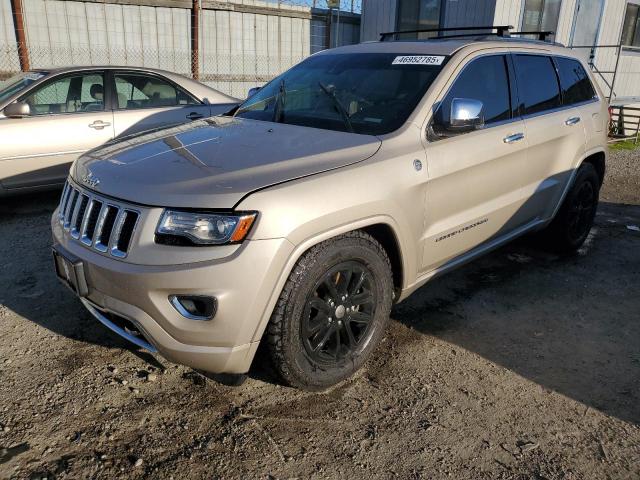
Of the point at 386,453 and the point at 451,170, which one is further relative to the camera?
the point at 451,170

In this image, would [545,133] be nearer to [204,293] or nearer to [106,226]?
[204,293]

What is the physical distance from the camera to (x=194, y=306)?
244cm

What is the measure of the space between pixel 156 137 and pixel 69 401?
1551 mm

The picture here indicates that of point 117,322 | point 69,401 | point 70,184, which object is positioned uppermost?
point 70,184

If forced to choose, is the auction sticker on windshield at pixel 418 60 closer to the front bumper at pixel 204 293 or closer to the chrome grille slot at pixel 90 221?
the front bumper at pixel 204 293

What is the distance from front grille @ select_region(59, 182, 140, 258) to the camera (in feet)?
8.23

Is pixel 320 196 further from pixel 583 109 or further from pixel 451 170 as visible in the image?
pixel 583 109

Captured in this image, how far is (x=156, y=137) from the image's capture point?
334 centimetres

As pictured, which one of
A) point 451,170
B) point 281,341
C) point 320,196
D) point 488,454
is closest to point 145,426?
point 281,341

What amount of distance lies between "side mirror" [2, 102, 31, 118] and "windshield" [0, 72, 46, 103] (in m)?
0.20

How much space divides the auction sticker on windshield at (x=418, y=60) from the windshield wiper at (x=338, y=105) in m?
0.44

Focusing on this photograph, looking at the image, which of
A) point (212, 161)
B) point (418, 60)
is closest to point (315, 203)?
point (212, 161)

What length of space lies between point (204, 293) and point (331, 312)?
732 mm

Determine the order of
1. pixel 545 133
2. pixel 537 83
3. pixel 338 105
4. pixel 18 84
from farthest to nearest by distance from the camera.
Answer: pixel 18 84
pixel 537 83
pixel 545 133
pixel 338 105
